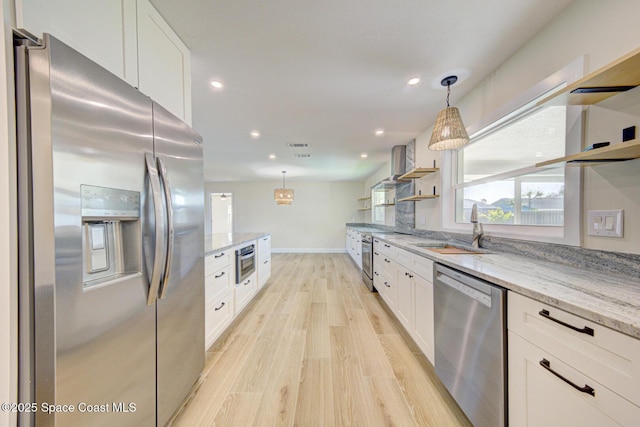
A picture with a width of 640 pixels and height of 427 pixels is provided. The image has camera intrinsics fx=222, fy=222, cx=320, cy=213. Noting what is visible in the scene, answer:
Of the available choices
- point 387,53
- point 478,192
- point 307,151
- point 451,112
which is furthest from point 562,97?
point 307,151

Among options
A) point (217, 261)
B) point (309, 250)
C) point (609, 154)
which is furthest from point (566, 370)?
point (309, 250)

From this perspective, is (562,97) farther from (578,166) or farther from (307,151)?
(307,151)

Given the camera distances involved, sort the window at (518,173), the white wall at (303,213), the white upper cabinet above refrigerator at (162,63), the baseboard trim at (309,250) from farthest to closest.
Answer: the white wall at (303,213), the baseboard trim at (309,250), the window at (518,173), the white upper cabinet above refrigerator at (162,63)

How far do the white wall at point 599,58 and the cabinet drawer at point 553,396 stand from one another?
0.73m

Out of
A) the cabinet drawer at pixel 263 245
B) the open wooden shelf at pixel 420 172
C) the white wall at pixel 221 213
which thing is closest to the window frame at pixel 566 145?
the open wooden shelf at pixel 420 172

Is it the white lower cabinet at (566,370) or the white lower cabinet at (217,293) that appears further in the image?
the white lower cabinet at (217,293)

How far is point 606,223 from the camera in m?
1.12

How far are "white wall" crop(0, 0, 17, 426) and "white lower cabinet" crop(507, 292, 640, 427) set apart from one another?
1799 mm

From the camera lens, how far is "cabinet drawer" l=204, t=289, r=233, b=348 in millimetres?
1898

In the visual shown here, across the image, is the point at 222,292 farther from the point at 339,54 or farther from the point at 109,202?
the point at 339,54

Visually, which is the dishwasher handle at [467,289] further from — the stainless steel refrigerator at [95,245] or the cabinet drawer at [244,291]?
the cabinet drawer at [244,291]

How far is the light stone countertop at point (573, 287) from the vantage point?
687 mm

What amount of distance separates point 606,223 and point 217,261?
→ 263 cm

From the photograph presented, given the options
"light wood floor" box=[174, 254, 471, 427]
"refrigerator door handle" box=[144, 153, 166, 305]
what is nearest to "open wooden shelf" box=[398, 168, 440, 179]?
"light wood floor" box=[174, 254, 471, 427]
